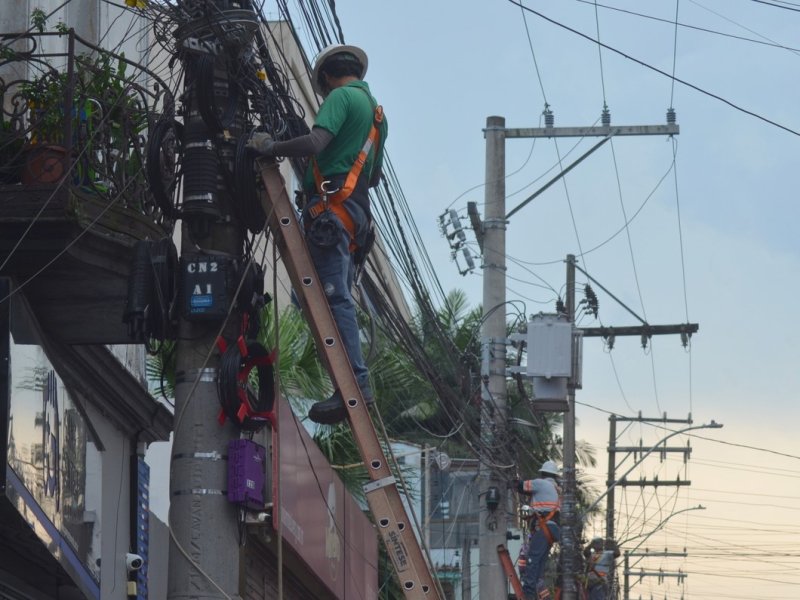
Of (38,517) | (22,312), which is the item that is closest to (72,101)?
(22,312)

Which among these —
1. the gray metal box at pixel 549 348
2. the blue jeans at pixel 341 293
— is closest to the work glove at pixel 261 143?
the blue jeans at pixel 341 293

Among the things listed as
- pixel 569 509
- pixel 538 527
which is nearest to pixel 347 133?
pixel 538 527

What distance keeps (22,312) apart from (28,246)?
1.39ft

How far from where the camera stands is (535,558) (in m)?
19.8

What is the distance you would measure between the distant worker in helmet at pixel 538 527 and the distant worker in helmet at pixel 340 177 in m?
11.1

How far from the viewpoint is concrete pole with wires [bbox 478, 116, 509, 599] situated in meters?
18.8

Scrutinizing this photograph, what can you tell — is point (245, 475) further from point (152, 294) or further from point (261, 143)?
point (261, 143)

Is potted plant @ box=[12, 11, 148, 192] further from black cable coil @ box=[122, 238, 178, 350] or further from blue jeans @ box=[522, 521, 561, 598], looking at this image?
blue jeans @ box=[522, 521, 561, 598]

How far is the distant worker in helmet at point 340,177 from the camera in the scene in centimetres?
803

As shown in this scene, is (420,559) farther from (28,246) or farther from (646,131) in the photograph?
(646,131)

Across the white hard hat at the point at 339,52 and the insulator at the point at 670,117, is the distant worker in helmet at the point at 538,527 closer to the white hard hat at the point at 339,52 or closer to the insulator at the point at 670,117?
the insulator at the point at 670,117

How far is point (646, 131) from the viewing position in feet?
71.8

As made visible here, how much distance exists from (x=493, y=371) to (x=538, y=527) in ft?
7.27

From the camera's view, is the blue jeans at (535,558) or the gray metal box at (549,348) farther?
the gray metal box at (549,348)
